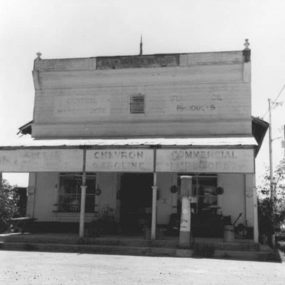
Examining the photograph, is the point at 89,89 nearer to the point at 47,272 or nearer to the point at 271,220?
the point at 271,220

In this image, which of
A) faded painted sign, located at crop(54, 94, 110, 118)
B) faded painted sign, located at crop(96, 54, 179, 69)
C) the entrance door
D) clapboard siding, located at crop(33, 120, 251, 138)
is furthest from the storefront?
faded painted sign, located at crop(96, 54, 179, 69)

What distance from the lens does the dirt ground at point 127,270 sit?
8211 mm

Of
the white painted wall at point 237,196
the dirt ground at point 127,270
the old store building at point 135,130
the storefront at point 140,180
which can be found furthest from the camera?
the white painted wall at point 237,196

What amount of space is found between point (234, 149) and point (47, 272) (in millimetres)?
6465

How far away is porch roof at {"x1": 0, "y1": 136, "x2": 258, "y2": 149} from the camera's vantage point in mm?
13227

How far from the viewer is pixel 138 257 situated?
11539 millimetres

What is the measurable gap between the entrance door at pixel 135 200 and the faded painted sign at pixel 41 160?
2.76 metres

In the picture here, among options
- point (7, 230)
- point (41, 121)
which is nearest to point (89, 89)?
point (41, 121)

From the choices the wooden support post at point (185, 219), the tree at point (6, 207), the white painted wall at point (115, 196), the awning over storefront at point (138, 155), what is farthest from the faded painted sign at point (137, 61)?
the tree at point (6, 207)

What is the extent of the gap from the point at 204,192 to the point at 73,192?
4.65 meters

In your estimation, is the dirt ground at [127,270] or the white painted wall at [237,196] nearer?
the dirt ground at [127,270]

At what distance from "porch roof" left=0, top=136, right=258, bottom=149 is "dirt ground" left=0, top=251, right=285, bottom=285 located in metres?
3.41

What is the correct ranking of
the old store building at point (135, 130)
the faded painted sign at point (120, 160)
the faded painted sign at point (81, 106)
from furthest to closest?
the faded painted sign at point (81, 106) → the old store building at point (135, 130) → the faded painted sign at point (120, 160)

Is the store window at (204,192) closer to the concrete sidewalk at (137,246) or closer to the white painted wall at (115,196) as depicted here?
the white painted wall at (115,196)
